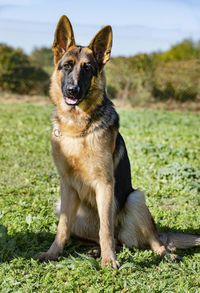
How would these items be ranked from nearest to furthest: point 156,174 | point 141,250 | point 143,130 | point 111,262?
point 111,262, point 141,250, point 156,174, point 143,130

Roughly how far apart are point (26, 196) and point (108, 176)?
223cm

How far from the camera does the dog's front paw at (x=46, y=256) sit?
3508 mm

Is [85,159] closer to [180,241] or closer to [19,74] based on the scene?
[180,241]

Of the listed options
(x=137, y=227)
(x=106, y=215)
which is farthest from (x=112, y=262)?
(x=137, y=227)

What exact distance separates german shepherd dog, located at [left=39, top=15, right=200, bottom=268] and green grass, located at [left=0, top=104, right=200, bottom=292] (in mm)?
206

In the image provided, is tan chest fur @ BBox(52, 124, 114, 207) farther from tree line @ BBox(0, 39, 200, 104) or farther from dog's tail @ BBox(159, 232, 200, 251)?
tree line @ BBox(0, 39, 200, 104)

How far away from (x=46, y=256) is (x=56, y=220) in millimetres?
933

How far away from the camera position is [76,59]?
3.69 metres

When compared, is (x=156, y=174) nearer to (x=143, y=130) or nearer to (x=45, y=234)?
(x=45, y=234)

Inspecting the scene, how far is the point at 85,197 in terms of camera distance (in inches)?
145

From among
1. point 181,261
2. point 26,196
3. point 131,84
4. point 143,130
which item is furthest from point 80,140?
point 131,84

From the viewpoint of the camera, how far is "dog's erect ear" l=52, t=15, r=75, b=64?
3.69 meters

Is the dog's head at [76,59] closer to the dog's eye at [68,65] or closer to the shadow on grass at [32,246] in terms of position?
the dog's eye at [68,65]

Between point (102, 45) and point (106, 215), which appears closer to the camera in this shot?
point (106, 215)
